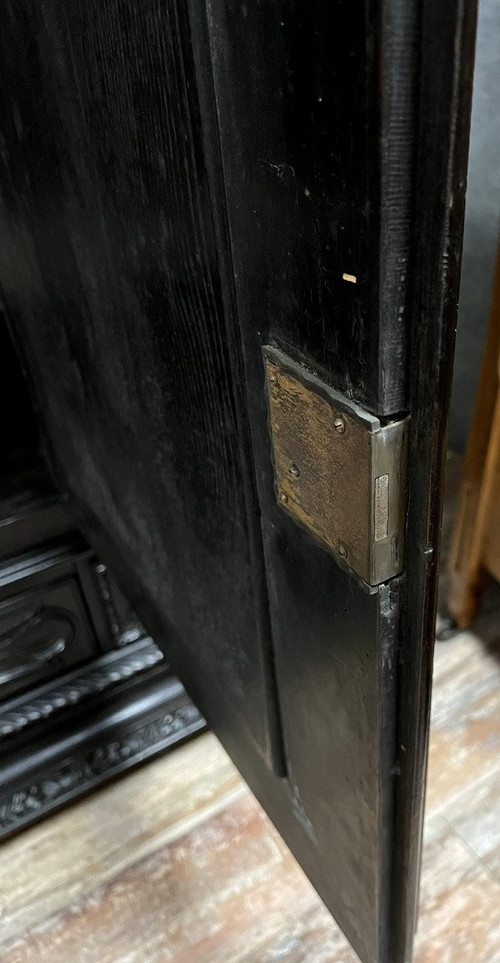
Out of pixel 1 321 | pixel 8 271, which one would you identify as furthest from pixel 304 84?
pixel 1 321

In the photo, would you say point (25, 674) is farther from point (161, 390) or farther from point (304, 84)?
point (304, 84)

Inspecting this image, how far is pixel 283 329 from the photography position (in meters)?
0.36

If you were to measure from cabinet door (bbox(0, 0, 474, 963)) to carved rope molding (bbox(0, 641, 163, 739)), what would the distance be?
490 millimetres

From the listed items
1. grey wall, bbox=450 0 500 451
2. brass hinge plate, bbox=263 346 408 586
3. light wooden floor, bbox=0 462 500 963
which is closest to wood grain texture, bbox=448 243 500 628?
light wooden floor, bbox=0 462 500 963

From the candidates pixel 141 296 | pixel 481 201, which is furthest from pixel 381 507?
pixel 481 201

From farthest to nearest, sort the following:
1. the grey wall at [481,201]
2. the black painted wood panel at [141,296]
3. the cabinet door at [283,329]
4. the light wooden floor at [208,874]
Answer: the grey wall at [481,201] → the light wooden floor at [208,874] → the black painted wood panel at [141,296] → the cabinet door at [283,329]

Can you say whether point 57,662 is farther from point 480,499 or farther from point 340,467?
point 340,467

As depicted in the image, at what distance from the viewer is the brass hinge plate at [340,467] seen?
1.10 feet

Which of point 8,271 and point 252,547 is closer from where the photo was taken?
point 252,547

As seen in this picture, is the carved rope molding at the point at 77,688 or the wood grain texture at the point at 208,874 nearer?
the wood grain texture at the point at 208,874

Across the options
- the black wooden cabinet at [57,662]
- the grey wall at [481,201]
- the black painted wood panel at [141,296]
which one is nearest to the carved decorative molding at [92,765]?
the black wooden cabinet at [57,662]

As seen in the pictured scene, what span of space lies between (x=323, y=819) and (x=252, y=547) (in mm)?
239

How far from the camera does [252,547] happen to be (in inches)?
19.1

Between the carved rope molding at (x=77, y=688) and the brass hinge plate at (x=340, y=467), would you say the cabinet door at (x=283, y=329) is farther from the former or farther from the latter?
the carved rope molding at (x=77, y=688)
